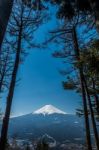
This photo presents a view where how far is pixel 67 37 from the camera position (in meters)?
16.8

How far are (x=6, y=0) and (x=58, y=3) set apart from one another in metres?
6.49

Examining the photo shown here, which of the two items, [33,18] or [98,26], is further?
[33,18]

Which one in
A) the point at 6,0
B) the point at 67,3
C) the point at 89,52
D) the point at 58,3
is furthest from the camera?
the point at 58,3

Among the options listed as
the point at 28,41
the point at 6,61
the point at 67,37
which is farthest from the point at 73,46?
the point at 6,61

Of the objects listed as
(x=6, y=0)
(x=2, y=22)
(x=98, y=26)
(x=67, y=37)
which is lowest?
(x=2, y=22)

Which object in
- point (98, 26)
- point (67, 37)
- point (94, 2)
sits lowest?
point (98, 26)

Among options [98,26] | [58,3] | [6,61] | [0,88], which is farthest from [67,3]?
[0,88]

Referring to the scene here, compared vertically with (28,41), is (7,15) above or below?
below

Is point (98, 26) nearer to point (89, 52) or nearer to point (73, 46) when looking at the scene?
point (89, 52)

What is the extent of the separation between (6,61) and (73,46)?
6936mm

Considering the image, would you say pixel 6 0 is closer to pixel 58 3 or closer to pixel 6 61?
pixel 58 3

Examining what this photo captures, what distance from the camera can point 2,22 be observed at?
3053 mm

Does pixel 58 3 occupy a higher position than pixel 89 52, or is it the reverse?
pixel 58 3

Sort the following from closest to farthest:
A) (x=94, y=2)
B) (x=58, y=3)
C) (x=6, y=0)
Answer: (x=6, y=0) → (x=94, y=2) → (x=58, y=3)
